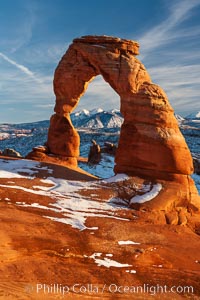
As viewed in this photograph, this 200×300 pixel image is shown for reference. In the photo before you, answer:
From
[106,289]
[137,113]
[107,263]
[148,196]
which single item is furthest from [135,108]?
[106,289]

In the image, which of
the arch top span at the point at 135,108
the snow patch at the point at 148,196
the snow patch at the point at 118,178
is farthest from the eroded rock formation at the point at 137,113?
the snow patch at the point at 148,196

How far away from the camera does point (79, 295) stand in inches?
378

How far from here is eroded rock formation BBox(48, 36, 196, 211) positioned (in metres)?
23.0

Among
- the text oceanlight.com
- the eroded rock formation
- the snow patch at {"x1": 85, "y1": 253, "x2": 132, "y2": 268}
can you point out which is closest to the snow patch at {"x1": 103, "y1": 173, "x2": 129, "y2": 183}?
the eroded rock formation

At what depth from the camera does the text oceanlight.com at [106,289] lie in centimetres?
956

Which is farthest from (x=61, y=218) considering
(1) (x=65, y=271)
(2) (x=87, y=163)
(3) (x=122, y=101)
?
(2) (x=87, y=163)

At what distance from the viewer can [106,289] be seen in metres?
10.3

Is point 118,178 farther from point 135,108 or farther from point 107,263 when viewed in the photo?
point 107,263

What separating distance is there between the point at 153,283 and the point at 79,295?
284 centimetres

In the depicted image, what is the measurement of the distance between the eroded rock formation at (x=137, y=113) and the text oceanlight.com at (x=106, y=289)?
11.4 meters

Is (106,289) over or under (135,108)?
under

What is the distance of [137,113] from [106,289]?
15.5 m

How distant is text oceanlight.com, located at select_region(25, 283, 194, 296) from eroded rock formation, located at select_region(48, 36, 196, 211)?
11427 mm

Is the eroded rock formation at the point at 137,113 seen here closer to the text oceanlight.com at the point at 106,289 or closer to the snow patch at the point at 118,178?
the snow patch at the point at 118,178
